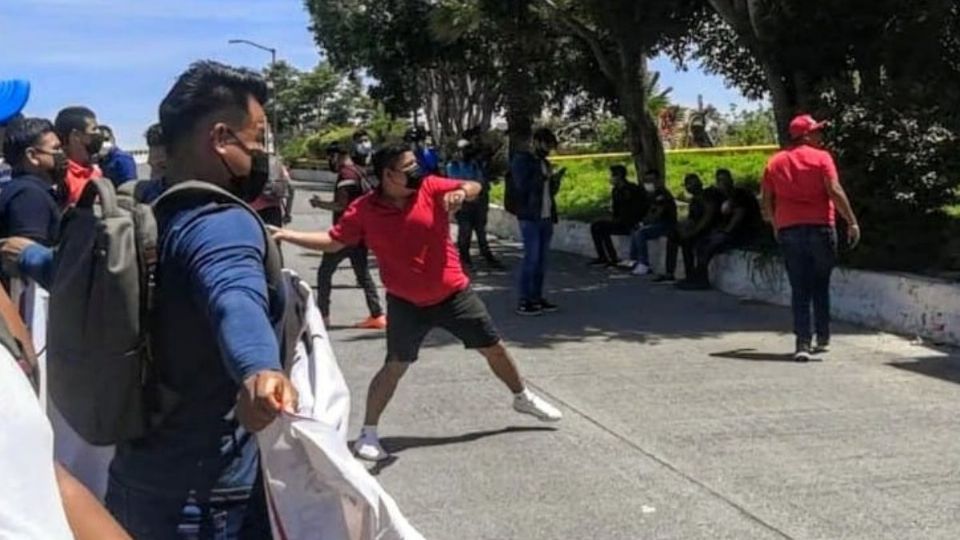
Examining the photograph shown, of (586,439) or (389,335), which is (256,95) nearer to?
(389,335)

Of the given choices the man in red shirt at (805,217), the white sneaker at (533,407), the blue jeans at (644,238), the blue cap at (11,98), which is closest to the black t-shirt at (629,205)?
the blue jeans at (644,238)

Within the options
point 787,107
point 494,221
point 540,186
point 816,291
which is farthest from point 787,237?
point 494,221

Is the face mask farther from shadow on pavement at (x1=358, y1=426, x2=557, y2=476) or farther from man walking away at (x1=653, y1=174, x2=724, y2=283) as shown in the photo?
man walking away at (x1=653, y1=174, x2=724, y2=283)

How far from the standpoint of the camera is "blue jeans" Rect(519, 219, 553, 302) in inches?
485

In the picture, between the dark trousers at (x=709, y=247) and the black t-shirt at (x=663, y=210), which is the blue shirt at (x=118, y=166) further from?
the black t-shirt at (x=663, y=210)

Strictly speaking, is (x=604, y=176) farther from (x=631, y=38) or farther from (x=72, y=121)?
(x=72, y=121)

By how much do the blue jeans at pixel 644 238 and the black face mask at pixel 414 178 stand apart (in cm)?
868

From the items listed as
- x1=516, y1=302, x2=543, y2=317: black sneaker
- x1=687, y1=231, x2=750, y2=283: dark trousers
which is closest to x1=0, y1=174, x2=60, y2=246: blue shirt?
x1=516, y1=302, x2=543, y2=317: black sneaker

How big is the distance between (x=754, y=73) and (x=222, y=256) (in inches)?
645

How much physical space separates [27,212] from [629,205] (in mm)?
12160

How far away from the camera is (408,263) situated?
7094 millimetres

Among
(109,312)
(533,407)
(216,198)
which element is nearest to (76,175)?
(533,407)

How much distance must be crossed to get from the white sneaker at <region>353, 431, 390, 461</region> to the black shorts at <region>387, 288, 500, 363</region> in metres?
0.42

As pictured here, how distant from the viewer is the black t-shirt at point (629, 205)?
16.9 metres
